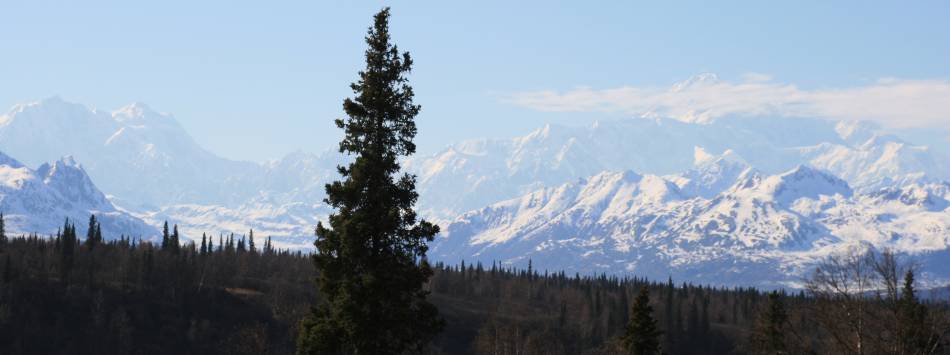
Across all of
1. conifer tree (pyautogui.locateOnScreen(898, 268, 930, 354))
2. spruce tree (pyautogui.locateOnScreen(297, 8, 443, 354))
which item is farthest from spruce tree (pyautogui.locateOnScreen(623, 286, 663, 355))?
spruce tree (pyautogui.locateOnScreen(297, 8, 443, 354))

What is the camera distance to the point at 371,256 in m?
46.9

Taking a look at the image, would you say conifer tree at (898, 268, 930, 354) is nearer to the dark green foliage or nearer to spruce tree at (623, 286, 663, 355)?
the dark green foliage

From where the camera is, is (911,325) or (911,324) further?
(911,324)

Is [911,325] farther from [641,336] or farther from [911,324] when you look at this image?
[641,336]

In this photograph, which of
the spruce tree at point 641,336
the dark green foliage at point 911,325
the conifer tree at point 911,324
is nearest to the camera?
the dark green foliage at point 911,325

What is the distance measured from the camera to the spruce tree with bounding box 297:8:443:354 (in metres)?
46.3

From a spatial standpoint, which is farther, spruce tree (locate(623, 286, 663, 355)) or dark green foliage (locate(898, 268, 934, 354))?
spruce tree (locate(623, 286, 663, 355))

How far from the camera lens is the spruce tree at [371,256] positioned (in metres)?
46.3

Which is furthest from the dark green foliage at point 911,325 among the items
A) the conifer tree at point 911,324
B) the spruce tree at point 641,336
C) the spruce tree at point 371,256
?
the spruce tree at point 641,336

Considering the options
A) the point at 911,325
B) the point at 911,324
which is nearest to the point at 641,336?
the point at 911,324

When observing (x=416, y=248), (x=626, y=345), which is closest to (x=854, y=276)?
(x=416, y=248)

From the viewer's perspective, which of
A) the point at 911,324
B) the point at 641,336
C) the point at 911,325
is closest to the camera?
the point at 911,325

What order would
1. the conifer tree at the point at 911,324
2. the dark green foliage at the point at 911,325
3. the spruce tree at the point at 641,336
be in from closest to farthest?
the dark green foliage at the point at 911,325 < the conifer tree at the point at 911,324 < the spruce tree at the point at 641,336

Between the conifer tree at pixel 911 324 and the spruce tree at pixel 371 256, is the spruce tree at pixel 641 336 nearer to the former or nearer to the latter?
the conifer tree at pixel 911 324
